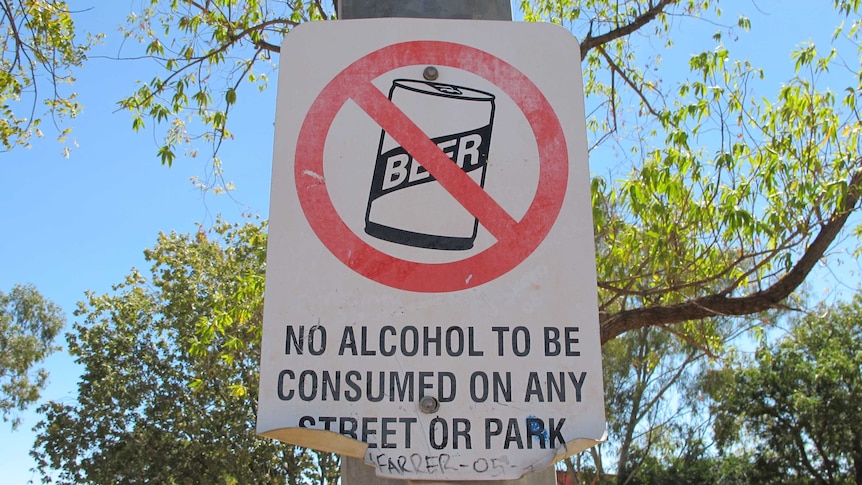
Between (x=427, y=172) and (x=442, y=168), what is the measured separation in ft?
0.13

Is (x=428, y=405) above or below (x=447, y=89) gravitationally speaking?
below

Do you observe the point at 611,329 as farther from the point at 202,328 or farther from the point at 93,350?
the point at 93,350

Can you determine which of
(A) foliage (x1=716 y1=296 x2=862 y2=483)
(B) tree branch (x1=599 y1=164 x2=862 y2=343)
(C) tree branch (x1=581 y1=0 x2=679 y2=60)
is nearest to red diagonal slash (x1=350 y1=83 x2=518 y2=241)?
(C) tree branch (x1=581 y1=0 x2=679 y2=60)

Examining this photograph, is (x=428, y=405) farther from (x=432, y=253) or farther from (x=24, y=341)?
(x=24, y=341)

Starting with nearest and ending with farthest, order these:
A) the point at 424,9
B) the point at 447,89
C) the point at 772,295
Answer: the point at 447,89, the point at 424,9, the point at 772,295

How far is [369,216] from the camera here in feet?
5.91

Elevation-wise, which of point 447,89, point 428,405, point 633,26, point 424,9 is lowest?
point 428,405

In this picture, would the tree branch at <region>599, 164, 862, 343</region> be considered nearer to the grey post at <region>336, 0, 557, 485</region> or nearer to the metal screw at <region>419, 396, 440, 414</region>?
the grey post at <region>336, 0, 557, 485</region>

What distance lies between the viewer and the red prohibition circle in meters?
1.76

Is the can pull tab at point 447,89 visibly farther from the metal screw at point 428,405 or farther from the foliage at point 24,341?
the foliage at point 24,341

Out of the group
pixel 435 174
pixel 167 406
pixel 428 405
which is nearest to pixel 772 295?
pixel 435 174

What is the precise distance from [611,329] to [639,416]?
48.2 ft

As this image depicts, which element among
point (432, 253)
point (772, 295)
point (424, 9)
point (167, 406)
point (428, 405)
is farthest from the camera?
point (167, 406)

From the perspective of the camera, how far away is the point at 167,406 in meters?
15.8
